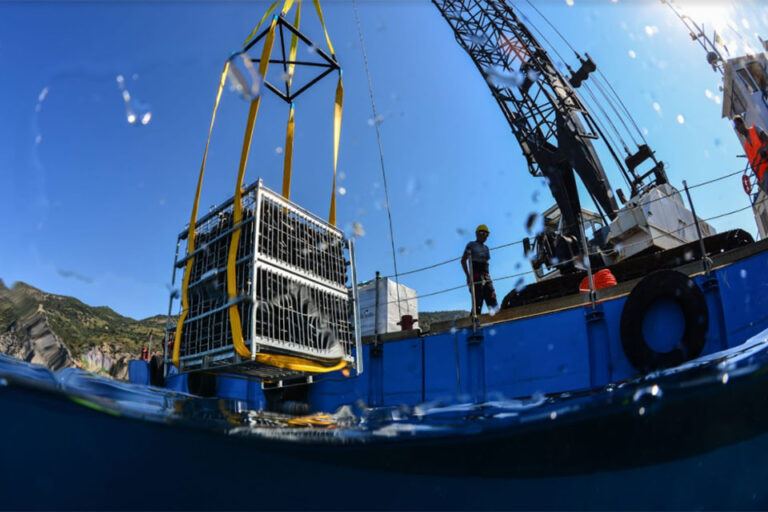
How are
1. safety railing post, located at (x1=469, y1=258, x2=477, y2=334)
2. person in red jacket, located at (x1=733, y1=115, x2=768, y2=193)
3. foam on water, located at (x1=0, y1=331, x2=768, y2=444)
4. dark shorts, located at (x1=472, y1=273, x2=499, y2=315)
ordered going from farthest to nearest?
person in red jacket, located at (x1=733, y1=115, x2=768, y2=193), dark shorts, located at (x1=472, y1=273, x2=499, y2=315), safety railing post, located at (x1=469, y1=258, x2=477, y2=334), foam on water, located at (x1=0, y1=331, x2=768, y2=444)

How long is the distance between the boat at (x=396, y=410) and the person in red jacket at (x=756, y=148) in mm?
5149

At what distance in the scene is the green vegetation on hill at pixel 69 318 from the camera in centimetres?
462

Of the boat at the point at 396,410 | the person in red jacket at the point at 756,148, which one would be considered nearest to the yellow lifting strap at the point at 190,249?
the boat at the point at 396,410

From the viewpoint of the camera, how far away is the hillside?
4.62 m

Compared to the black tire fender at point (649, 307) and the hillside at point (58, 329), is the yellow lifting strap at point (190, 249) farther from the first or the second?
the black tire fender at point (649, 307)

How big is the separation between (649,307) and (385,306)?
222 inches

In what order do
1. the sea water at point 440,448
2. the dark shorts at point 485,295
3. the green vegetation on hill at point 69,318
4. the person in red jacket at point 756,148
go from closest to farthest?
the green vegetation on hill at point 69,318
the sea water at point 440,448
the dark shorts at point 485,295
the person in red jacket at point 756,148

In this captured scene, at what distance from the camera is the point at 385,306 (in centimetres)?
1043

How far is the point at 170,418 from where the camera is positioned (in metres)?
5.33

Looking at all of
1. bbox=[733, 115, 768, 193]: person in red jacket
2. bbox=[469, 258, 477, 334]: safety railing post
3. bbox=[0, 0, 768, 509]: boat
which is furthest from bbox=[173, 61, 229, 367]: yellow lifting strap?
bbox=[733, 115, 768, 193]: person in red jacket

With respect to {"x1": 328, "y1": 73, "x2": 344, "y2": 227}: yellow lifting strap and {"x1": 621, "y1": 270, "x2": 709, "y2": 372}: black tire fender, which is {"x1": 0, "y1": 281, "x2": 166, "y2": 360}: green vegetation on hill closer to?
{"x1": 328, "y1": 73, "x2": 344, "y2": 227}: yellow lifting strap

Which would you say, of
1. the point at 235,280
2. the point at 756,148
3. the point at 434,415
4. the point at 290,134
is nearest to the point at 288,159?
the point at 290,134

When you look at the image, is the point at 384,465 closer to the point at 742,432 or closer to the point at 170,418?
the point at 170,418

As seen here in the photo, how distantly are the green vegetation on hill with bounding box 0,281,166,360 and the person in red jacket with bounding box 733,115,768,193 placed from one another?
11.3 metres
